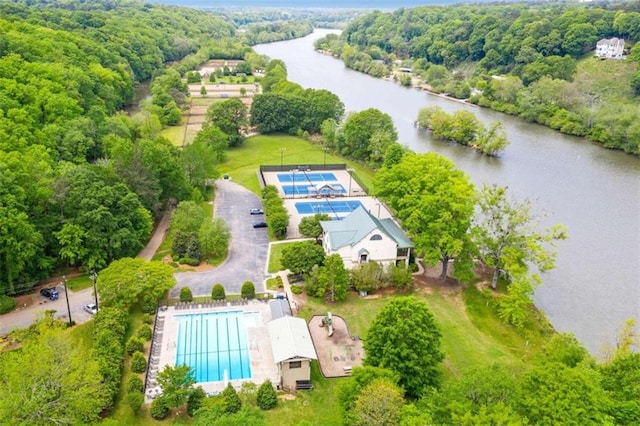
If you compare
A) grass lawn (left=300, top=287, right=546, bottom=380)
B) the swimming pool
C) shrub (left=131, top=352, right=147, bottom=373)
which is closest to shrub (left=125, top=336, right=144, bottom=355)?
shrub (left=131, top=352, right=147, bottom=373)

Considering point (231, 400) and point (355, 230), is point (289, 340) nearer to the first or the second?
point (231, 400)

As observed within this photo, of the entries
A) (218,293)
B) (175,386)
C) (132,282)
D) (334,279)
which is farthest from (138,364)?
(334,279)

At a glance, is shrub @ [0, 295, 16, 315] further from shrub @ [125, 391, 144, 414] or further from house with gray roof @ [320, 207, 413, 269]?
house with gray roof @ [320, 207, 413, 269]

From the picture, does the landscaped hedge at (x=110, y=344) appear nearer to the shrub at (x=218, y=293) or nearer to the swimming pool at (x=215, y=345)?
the swimming pool at (x=215, y=345)

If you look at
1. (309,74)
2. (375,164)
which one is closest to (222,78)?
(309,74)

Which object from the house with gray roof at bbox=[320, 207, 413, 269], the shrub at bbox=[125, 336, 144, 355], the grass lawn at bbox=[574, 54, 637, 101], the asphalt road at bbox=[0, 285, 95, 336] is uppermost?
the grass lawn at bbox=[574, 54, 637, 101]

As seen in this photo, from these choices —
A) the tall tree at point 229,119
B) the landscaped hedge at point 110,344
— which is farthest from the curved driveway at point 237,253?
the tall tree at point 229,119
